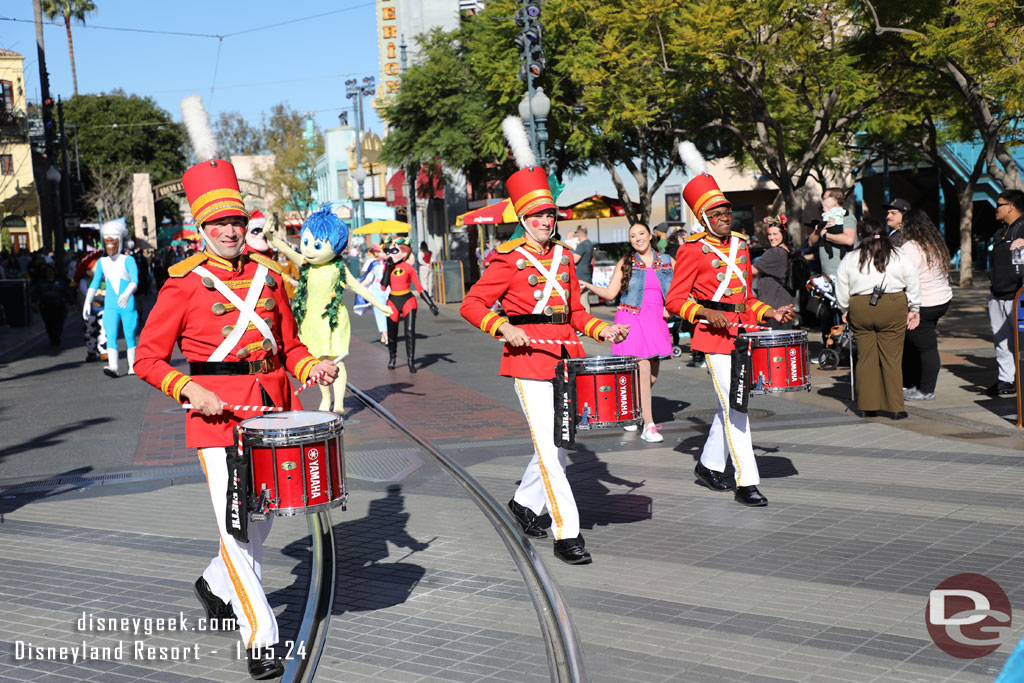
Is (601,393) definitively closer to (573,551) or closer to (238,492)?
(573,551)

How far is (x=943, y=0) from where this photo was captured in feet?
55.2

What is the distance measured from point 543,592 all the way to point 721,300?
2751 mm

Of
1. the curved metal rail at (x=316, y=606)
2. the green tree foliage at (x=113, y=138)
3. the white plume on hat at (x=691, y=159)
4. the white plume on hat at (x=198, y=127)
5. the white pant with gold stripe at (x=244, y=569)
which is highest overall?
the green tree foliage at (x=113, y=138)

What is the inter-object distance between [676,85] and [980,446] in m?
17.1

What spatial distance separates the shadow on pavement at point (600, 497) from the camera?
24.3 feet

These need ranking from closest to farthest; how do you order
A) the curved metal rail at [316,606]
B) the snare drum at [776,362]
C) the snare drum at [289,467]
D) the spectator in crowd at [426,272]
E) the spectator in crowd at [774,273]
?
the snare drum at [289,467]
the curved metal rail at [316,606]
the snare drum at [776,362]
the spectator in crowd at [774,273]
the spectator in crowd at [426,272]

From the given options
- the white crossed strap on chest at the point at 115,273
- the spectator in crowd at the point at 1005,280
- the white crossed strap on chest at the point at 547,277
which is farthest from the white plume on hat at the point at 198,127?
the white crossed strap on chest at the point at 115,273

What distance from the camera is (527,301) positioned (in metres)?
6.52

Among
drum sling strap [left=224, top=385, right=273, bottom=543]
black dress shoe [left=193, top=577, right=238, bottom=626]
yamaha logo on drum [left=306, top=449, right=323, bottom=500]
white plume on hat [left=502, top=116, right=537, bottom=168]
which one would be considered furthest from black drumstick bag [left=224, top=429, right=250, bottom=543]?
white plume on hat [left=502, top=116, right=537, bottom=168]

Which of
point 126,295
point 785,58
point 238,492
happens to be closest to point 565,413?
point 238,492

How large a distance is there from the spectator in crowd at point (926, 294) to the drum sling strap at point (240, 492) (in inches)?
343

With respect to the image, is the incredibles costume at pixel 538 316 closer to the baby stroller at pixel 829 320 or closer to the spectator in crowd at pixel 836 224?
the spectator in crowd at pixel 836 224

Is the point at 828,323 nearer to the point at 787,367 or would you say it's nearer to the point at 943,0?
the point at 943,0

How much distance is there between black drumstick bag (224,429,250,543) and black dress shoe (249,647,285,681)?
19.3 inches
